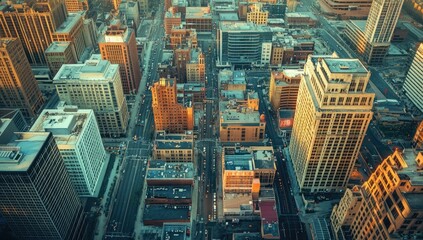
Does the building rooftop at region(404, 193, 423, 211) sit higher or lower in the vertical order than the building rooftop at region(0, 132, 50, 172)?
lower

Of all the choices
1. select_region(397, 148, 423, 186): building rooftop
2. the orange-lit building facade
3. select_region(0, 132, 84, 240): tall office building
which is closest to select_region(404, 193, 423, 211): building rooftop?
the orange-lit building facade

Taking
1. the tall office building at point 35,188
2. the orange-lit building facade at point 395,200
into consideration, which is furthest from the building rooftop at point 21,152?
the orange-lit building facade at point 395,200

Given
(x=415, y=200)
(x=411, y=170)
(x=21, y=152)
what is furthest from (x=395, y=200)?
(x=21, y=152)

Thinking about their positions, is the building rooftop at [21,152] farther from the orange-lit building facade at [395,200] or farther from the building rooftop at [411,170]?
the building rooftop at [411,170]

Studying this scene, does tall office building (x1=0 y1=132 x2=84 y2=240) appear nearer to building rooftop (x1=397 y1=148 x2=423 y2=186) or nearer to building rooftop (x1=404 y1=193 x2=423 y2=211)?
building rooftop (x1=404 y1=193 x2=423 y2=211)

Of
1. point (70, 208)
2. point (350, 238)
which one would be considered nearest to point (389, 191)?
point (350, 238)

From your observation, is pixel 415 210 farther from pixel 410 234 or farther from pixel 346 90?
pixel 346 90
